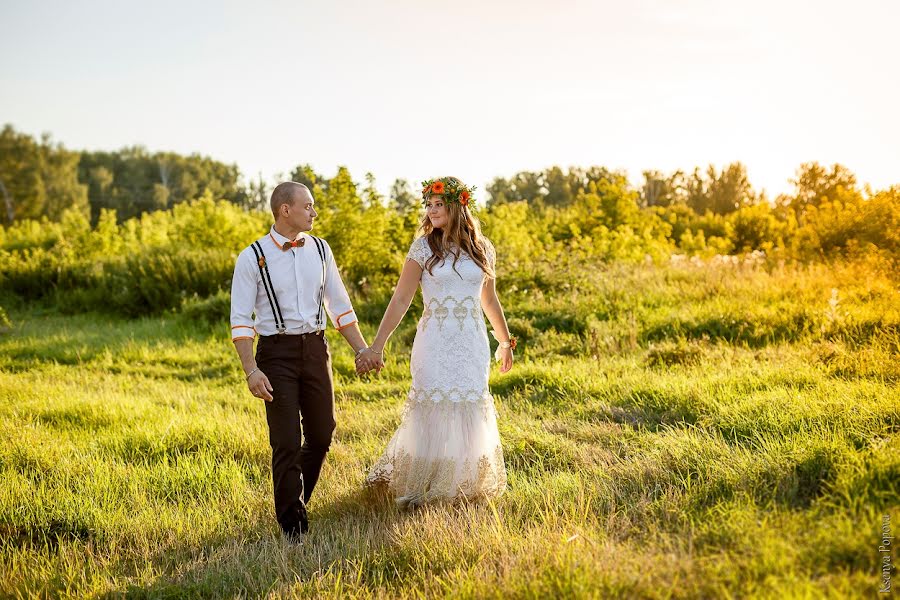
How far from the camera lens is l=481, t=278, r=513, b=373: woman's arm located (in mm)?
4789

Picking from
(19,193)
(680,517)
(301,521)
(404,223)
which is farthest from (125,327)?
(19,193)

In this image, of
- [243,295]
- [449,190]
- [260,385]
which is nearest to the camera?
[260,385]

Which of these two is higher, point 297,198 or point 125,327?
point 297,198

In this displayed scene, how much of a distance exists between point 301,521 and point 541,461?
187cm

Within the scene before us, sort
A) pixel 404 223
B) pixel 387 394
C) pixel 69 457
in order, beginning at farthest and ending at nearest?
pixel 404 223, pixel 387 394, pixel 69 457

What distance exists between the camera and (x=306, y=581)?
3.51m

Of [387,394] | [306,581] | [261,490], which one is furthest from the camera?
[387,394]

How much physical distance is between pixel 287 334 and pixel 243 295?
352mm

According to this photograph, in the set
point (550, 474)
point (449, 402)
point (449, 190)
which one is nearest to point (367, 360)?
point (449, 402)

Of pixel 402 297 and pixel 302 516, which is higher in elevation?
pixel 402 297

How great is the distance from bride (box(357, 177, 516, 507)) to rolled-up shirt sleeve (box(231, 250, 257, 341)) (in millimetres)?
747

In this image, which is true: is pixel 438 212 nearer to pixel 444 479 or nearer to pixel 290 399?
pixel 290 399

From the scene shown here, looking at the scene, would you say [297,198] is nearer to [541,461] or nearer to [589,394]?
[541,461]

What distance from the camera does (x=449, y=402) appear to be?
14.7 ft
